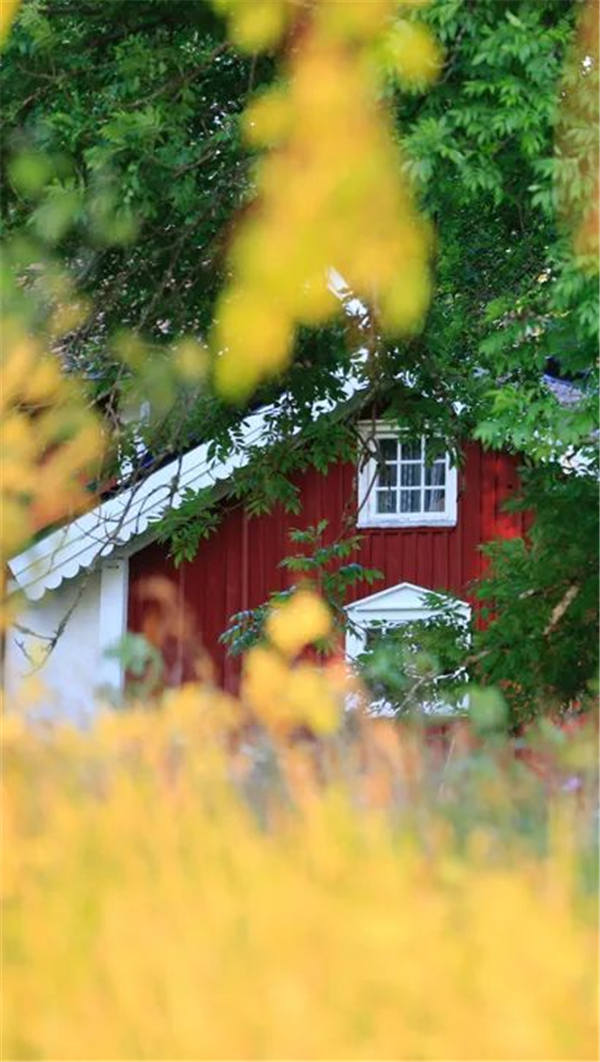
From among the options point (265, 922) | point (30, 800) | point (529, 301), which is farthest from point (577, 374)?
point (265, 922)

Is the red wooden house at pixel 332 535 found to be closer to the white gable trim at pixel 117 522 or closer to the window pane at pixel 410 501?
the window pane at pixel 410 501

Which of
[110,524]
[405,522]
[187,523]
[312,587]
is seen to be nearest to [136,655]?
[312,587]

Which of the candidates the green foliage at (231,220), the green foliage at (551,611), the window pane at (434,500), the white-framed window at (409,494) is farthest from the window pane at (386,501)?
the green foliage at (551,611)

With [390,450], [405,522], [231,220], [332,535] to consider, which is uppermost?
[390,450]

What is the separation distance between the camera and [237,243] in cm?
948

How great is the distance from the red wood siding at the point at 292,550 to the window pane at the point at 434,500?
21 cm

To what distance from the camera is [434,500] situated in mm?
17484

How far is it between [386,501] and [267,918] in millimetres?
13561

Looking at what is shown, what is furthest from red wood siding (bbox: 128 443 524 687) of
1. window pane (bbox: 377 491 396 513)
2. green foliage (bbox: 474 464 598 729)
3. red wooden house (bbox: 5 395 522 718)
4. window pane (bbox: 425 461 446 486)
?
green foliage (bbox: 474 464 598 729)

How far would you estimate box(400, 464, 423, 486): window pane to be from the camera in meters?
17.5

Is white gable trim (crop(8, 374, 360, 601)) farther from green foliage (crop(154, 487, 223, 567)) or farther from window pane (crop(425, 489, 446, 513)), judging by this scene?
window pane (crop(425, 489, 446, 513))

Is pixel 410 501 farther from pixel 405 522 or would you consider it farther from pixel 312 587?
pixel 312 587

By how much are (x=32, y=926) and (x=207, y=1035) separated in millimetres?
702

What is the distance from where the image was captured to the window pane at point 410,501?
1750cm
